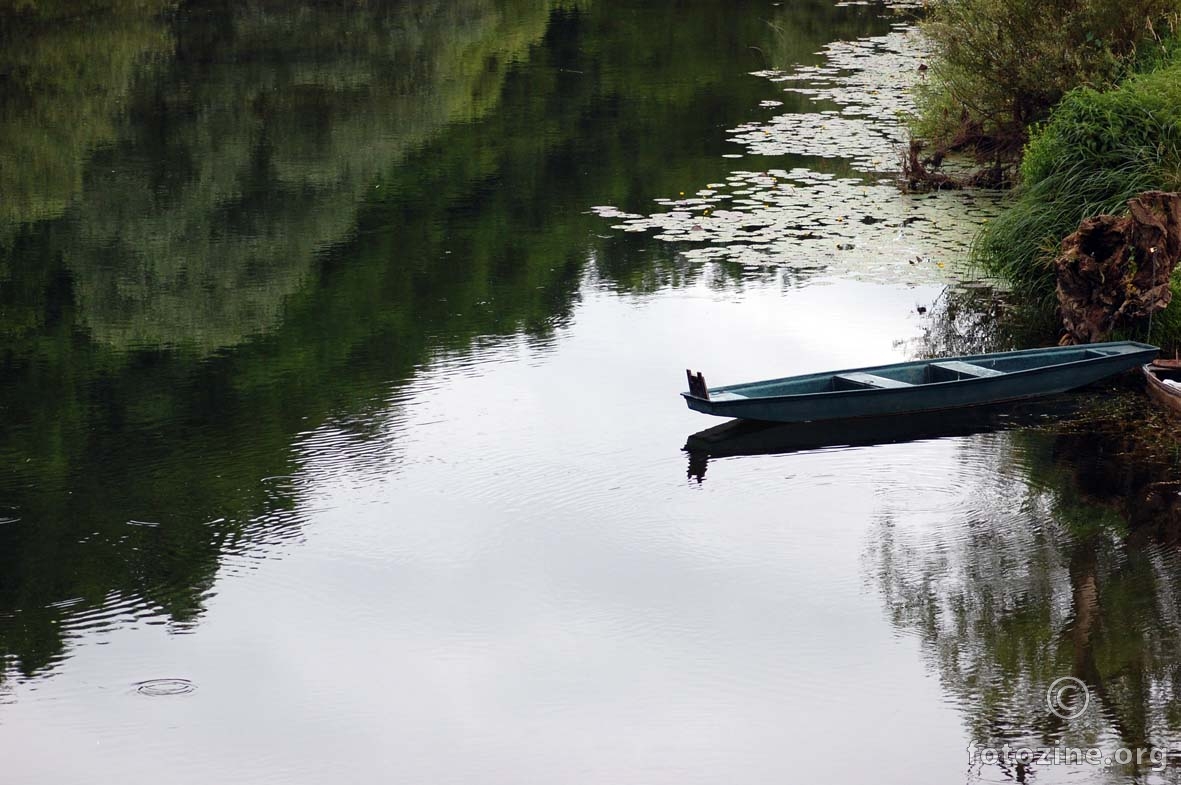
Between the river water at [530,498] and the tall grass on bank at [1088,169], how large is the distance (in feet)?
2.30

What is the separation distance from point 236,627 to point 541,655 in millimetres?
1653

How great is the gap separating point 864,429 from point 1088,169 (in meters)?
3.52

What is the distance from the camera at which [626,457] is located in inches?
403

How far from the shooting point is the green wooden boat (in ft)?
34.1

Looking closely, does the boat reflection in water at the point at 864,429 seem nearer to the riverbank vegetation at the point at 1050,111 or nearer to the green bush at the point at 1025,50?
the riverbank vegetation at the point at 1050,111

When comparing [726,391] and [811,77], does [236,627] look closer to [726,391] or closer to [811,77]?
[726,391]

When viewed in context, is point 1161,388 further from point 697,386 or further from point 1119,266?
point 697,386

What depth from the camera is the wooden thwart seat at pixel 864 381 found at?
419 inches

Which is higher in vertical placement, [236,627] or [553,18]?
[553,18]

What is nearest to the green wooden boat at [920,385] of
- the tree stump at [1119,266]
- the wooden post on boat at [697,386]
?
the wooden post on boat at [697,386]

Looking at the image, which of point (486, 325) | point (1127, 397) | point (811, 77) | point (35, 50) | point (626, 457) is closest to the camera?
point (626, 457)

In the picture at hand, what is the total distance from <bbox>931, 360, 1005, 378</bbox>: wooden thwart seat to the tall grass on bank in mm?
1542

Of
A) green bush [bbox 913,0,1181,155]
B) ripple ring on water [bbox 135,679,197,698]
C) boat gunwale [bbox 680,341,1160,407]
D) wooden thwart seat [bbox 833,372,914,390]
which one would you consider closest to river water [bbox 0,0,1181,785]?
ripple ring on water [bbox 135,679,197,698]

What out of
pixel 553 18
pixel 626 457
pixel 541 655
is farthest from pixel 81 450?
pixel 553 18
